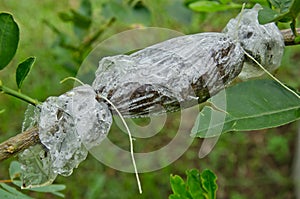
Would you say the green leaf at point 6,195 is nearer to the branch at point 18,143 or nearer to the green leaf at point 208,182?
the branch at point 18,143

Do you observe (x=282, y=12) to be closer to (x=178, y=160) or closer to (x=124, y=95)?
(x=124, y=95)

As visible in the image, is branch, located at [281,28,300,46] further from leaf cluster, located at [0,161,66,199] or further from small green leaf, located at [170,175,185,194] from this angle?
leaf cluster, located at [0,161,66,199]

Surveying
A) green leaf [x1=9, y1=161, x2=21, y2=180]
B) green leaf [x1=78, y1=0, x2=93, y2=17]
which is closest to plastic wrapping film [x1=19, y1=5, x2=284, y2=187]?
green leaf [x1=9, y1=161, x2=21, y2=180]

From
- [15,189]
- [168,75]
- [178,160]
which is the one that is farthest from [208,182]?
[178,160]

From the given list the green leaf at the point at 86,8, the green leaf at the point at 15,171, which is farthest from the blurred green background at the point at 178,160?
the green leaf at the point at 15,171

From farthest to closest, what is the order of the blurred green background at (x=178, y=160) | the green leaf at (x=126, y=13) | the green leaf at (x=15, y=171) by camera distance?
the blurred green background at (x=178, y=160), the green leaf at (x=126, y=13), the green leaf at (x=15, y=171)

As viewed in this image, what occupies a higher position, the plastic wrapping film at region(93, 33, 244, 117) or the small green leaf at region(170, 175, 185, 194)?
the plastic wrapping film at region(93, 33, 244, 117)
